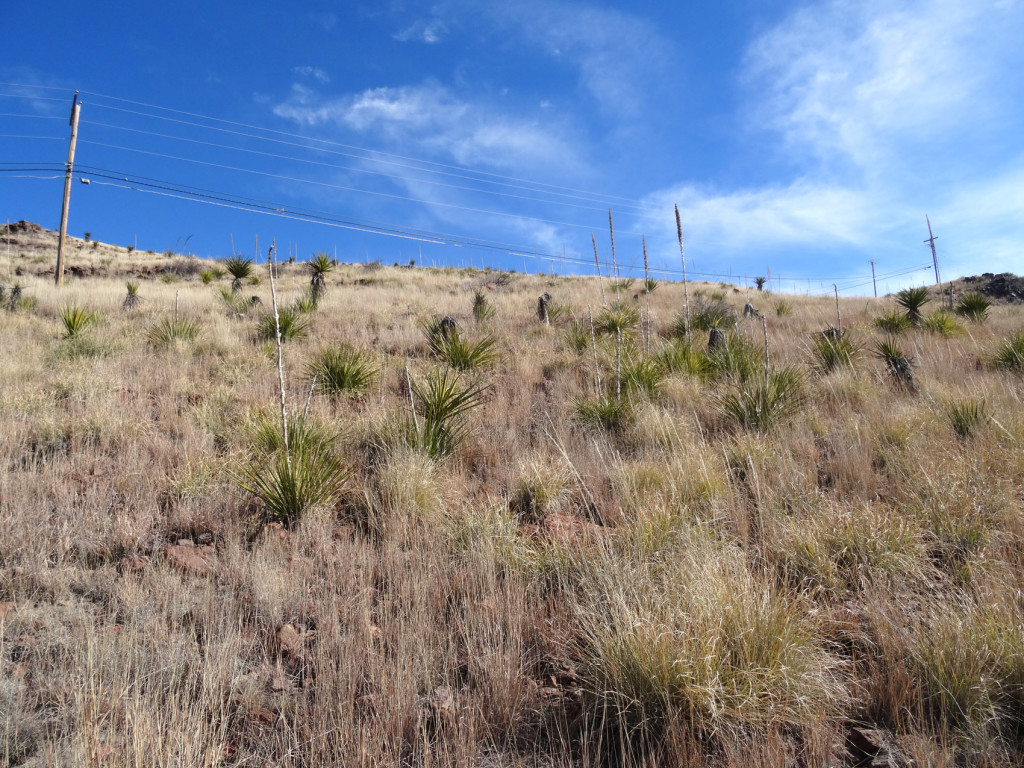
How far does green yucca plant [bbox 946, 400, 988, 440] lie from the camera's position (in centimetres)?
454

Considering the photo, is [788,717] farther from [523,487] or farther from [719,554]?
[523,487]

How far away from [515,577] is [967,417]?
187 inches

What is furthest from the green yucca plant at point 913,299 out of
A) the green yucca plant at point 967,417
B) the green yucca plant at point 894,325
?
the green yucca plant at point 967,417

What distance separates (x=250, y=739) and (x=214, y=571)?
4.54ft

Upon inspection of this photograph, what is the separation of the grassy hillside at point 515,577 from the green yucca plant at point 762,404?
36 mm

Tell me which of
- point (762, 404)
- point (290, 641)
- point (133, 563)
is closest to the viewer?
point (290, 641)

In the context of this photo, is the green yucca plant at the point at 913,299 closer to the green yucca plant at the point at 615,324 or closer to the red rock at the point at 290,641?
the green yucca plant at the point at 615,324

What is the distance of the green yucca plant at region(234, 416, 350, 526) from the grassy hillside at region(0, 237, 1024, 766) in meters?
0.03

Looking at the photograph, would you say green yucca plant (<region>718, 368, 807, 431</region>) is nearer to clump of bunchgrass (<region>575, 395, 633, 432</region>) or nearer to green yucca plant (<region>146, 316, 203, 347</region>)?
clump of bunchgrass (<region>575, 395, 633, 432</region>)

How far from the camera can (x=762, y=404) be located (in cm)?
531

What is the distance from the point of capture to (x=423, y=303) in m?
15.6

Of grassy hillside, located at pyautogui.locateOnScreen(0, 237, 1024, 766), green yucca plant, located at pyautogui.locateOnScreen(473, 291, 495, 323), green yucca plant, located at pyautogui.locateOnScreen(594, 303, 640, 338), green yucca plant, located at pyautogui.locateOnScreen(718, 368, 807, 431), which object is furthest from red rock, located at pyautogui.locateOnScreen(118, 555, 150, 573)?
green yucca plant, located at pyautogui.locateOnScreen(473, 291, 495, 323)

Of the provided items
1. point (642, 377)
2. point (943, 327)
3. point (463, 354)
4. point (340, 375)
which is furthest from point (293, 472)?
point (943, 327)

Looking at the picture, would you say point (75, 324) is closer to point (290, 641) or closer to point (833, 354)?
point (290, 641)
